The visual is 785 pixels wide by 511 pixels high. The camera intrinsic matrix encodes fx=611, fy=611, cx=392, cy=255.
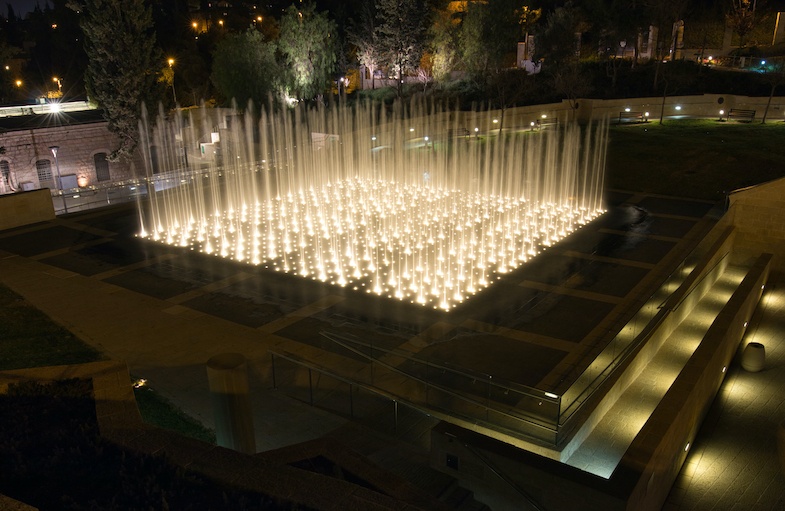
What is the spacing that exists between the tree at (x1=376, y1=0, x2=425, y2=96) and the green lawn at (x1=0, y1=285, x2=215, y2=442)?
124ft

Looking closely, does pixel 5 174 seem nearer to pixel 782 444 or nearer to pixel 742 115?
pixel 782 444

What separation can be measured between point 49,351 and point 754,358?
14676mm

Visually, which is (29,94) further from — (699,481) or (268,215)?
(699,481)

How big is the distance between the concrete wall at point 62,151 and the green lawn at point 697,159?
1128 inches

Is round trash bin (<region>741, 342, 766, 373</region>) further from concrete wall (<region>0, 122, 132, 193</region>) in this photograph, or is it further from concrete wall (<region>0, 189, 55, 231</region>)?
concrete wall (<region>0, 122, 132, 193</region>)

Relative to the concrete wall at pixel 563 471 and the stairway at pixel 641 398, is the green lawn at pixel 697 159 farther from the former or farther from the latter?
the concrete wall at pixel 563 471

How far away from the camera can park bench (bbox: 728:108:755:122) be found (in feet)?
114

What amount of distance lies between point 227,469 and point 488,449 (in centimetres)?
321

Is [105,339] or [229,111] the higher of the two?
[229,111]

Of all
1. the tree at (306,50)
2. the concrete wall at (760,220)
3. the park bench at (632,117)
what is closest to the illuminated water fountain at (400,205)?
the park bench at (632,117)

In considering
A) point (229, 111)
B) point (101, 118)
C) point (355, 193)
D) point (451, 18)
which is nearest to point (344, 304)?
point (355, 193)

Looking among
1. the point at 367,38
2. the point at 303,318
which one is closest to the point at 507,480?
the point at 303,318

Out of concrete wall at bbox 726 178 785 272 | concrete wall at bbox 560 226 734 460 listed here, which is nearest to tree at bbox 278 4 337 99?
concrete wall at bbox 726 178 785 272

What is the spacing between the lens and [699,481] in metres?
10.3
